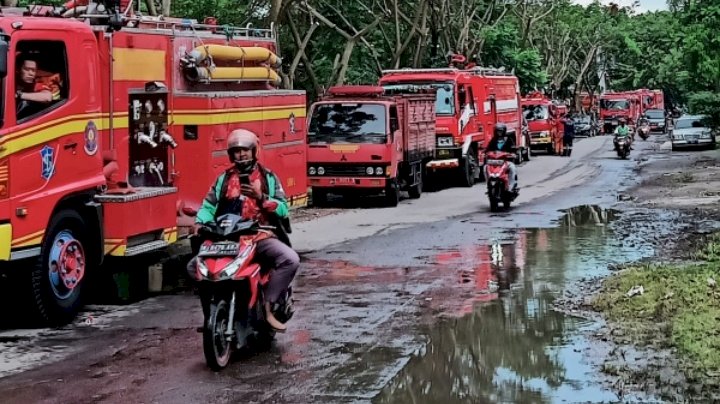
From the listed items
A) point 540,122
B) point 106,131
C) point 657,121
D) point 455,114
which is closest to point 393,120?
point 455,114

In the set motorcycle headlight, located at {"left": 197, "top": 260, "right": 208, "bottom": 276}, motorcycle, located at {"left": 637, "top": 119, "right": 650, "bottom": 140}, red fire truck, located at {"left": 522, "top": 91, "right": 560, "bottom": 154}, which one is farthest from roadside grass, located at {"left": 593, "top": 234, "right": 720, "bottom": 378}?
motorcycle, located at {"left": 637, "top": 119, "right": 650, "bottom": 140}

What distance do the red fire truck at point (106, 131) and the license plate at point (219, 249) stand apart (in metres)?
2.08

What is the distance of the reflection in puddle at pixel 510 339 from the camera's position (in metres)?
7.04

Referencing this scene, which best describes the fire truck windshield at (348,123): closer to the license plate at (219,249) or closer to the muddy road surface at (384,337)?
the muddy road surface at (384,337)

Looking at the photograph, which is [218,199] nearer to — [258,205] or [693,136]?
[258,205]

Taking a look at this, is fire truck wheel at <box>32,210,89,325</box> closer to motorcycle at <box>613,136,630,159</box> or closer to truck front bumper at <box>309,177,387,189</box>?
truck front bumper at <box>309,177,387,189</box>

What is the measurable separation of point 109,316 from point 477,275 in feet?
14.3

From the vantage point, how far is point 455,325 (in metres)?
9.26

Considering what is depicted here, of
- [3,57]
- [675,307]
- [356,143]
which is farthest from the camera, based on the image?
[356,143]

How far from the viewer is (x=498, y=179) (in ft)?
64.9

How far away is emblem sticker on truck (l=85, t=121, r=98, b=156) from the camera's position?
10.0m

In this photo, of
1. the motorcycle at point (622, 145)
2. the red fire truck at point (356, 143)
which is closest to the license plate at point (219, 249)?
the red fire truck at point (356, 143)

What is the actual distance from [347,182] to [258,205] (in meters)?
13.3

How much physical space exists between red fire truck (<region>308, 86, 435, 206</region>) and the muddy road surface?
519 centimetres
